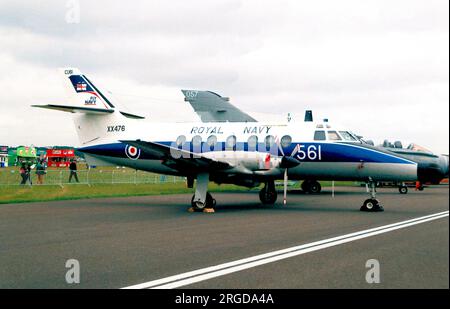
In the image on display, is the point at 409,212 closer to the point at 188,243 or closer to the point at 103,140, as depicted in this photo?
the point at 188,243

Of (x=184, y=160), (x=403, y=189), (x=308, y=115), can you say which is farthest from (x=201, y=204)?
(x=403, y=189)

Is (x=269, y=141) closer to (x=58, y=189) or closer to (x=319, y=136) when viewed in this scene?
(x=319, y=136)

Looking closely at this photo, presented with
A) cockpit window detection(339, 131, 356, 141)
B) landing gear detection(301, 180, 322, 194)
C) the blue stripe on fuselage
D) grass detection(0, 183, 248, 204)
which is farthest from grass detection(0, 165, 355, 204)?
cockpit window detection(339, 131, 356, 141)

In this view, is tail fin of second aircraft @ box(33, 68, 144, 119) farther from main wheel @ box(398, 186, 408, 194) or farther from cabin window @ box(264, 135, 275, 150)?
main wheel @ box(398, 186, 408, 194)

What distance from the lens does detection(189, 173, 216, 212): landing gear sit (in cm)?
1752

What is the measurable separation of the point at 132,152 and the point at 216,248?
11804mm

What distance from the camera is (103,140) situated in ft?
70.8

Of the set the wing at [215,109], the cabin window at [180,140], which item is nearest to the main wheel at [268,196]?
the cabin window at [180,140]

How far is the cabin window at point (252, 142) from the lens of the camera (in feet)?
61.0

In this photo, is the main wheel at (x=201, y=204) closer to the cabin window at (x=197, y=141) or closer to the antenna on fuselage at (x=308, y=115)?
the cabin window at (x=197, y=141)

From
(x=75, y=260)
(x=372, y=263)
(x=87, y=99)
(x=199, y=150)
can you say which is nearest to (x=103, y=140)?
(x=87, y=99)

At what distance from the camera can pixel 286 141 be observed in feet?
60.6

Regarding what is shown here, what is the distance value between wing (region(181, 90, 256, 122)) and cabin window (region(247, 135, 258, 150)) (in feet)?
55.0

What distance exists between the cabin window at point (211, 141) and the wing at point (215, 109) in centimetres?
1625
